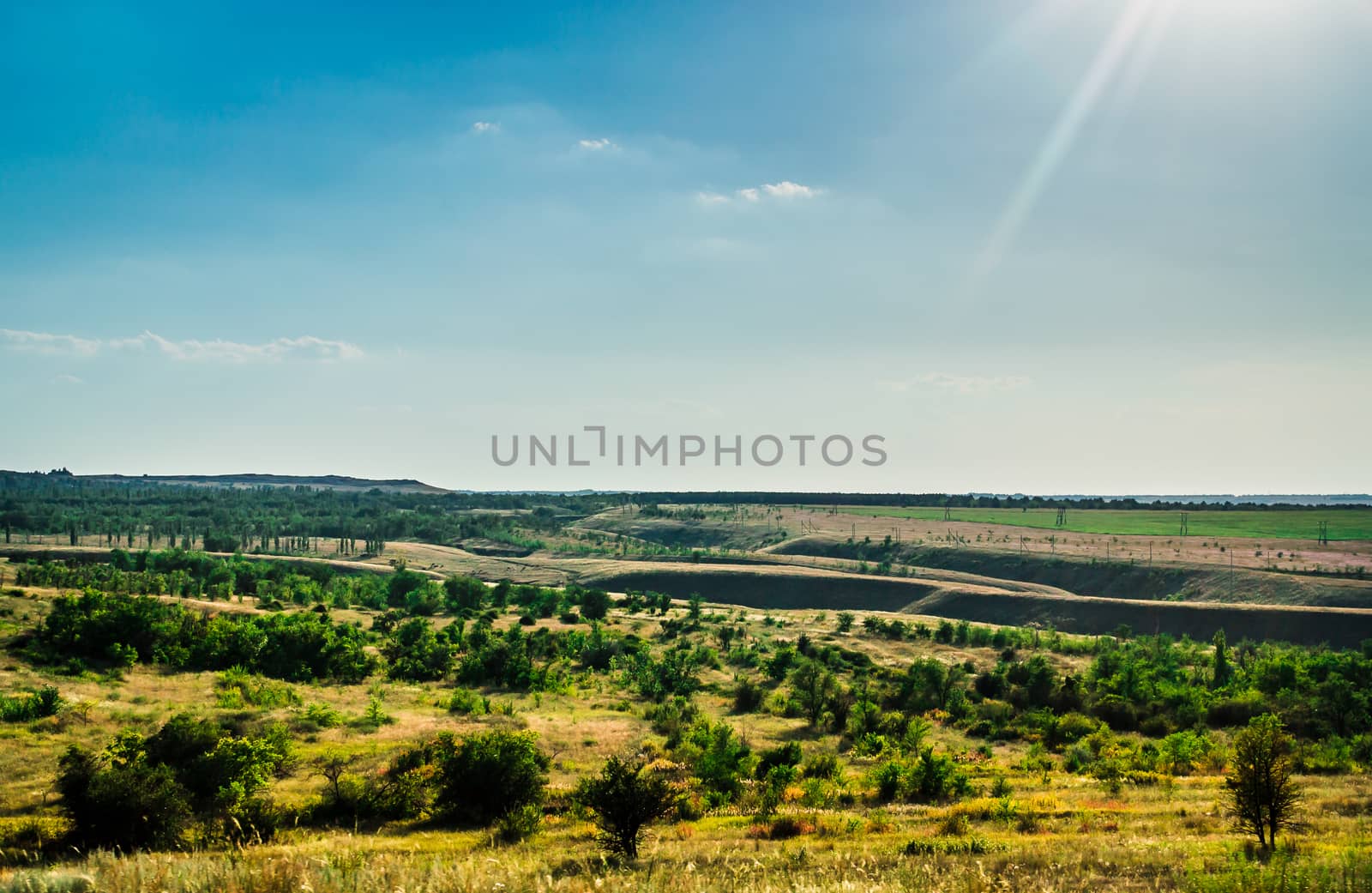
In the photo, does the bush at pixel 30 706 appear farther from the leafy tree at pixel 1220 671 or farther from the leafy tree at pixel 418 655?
the leafy tree at pixel 1220 671

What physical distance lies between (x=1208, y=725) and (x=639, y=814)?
36.3m

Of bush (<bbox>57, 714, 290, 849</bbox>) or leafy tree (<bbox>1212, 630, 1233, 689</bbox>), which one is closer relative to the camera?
bush (<bbox>57, 714, 290, 849</bbox>)

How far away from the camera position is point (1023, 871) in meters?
13.3

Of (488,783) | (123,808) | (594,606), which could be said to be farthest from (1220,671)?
(123,808)

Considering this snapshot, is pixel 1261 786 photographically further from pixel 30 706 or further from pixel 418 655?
pixel 418 655

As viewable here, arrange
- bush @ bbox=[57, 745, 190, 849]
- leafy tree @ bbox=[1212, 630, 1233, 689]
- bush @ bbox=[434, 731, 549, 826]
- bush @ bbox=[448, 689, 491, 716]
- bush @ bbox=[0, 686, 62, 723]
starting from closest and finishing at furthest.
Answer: bush @ bbox=[57, 745, 190, 849]
bush @ bbox=[434, 731, 549, 826]
bush @ bbox=[0, 686, 62, 723]
bush @ bbox=[448, 689, 491, 716]
leafy tree @ bbox=[1212, 630, 1233, 689]

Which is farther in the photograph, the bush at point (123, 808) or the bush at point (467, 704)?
the bush at point (467, 704)

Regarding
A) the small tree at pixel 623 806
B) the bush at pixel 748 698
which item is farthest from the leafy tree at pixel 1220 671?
the small tree at pixel 623 806

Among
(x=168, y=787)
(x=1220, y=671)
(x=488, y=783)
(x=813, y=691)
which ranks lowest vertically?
(x=1220, y=671)

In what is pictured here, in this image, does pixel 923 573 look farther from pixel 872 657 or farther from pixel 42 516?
pixel 42 516

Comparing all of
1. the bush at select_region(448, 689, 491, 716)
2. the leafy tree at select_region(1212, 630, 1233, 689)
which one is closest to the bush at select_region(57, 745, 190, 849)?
the bush at select_region(448, 689, 491, 716)

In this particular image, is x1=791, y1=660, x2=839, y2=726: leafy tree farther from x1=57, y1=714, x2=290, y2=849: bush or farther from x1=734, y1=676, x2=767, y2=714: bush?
x1=57, y1=714, x2=290, y2=849: bush

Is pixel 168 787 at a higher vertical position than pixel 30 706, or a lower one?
higher

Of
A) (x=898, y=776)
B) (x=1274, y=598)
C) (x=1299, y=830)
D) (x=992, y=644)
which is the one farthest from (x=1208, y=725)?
(x=1274, y=598)
